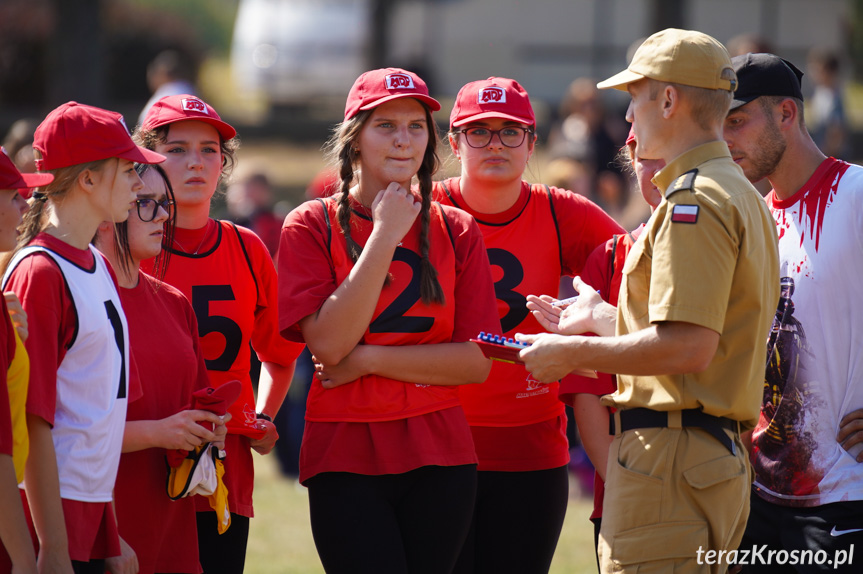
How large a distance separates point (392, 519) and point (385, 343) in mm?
615

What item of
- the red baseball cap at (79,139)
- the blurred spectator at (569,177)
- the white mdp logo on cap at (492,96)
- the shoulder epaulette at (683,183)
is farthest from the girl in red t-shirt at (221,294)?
the blurred spectator at (569,177)

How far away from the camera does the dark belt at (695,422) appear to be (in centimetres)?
301

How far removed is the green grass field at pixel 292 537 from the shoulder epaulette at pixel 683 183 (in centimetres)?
382

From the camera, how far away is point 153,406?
3471mm

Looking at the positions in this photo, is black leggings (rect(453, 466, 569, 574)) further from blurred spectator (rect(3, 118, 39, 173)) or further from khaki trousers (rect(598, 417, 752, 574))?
blurred spectator (rect(3, 118, 39, 173))

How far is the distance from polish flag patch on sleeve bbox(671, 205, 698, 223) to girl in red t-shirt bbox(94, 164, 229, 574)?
5.56 ft

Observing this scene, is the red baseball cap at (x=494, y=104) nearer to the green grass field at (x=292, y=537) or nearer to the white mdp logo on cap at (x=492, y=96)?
the white mdp logo on cap at (x=492, y=96)

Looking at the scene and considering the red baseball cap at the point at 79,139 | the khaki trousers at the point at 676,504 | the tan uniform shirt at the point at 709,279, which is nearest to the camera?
the tan uniform shirt at the point at 709,279

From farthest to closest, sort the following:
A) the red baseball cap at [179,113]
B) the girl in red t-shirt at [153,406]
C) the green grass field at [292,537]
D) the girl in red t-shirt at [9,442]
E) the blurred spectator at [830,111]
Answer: the blurred spectator at [830,111], the green grass field at [292,537], the red baseball cap at [179,113], the girl in red t-shirt at [153,406], the girl in red t-shirt at [9,442]

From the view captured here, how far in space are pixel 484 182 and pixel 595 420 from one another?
1100 mm

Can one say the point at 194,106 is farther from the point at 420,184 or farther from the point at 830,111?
the point at 830,111

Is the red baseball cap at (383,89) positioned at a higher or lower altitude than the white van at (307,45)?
lower

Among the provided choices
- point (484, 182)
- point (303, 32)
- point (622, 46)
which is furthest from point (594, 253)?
point (303, 32)

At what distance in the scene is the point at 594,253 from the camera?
400 cm
